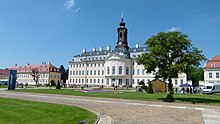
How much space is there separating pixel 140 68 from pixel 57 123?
72.8 metres

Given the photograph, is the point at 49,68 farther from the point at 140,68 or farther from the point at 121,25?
the point at 140,68

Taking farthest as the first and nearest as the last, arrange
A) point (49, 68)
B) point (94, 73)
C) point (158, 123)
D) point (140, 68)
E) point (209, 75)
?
point (49, 68), point (94, 73), point (140, 68), point (209, 75), point (158, 123)

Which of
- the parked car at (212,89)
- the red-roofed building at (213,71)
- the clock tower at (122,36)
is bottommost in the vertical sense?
the parked car at (212,89)

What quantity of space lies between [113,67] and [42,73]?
46.7 m

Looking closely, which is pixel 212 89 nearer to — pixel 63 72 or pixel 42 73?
pixel 42 73

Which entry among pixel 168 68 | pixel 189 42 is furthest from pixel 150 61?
pixel 189 42

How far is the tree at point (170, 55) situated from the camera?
22328mm

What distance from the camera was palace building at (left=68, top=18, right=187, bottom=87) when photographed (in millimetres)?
80500

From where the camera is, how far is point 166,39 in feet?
76.5

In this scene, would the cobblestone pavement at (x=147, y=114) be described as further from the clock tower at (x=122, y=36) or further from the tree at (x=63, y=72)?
the tree at (x=63, y=72)

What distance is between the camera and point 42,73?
109250mm

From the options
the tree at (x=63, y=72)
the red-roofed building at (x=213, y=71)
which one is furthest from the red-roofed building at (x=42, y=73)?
the red-roofed building at (x=213, y=71)

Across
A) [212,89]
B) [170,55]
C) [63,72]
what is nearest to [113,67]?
[212,89]

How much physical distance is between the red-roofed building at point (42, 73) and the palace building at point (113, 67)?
566 inches
